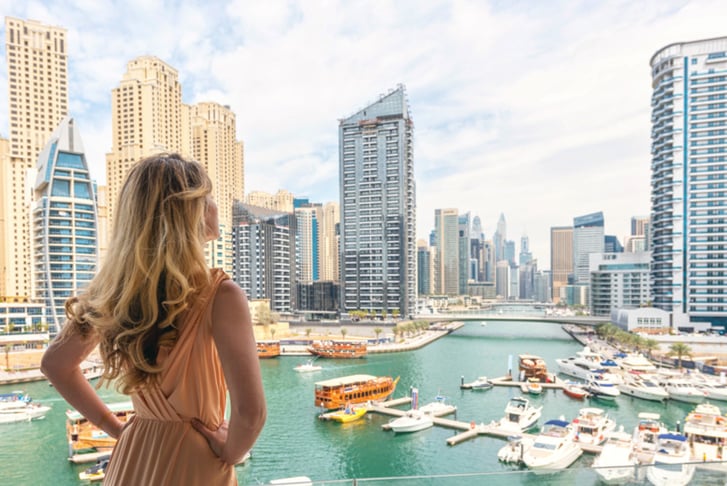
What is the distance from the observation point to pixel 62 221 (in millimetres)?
15508

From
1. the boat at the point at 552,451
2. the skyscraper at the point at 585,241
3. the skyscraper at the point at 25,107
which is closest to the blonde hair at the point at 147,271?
the boat at the point at 552,451

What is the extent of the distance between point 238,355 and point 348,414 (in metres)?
8.92

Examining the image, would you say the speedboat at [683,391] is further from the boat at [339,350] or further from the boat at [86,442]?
the boat at [86,442]

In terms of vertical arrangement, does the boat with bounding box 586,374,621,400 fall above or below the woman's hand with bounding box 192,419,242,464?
below

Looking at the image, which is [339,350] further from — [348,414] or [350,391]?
[348,414]

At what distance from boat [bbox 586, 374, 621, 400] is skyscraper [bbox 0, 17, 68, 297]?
→ 70.4 ft

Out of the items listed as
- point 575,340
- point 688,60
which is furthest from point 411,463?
point 688,60

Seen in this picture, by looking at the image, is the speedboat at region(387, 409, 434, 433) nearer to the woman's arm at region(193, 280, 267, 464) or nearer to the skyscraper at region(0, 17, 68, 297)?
the woman's arm at region(193, 280, 267, 464)

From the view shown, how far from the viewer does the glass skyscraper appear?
19.1 meters

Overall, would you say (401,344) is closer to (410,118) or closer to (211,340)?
(410,118)

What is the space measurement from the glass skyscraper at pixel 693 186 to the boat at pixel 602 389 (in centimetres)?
1095

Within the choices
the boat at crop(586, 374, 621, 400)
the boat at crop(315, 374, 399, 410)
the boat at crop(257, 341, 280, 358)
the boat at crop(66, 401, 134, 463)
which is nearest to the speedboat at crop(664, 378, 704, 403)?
the boat at crop(586, 374, 621, 400)

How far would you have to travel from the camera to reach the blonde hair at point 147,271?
0.50 m

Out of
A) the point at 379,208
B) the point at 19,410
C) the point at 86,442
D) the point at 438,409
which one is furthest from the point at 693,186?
the point at 19,410
